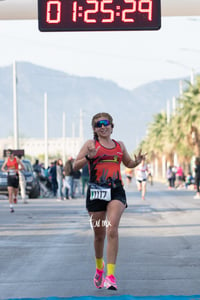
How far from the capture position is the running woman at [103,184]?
30.3 ft

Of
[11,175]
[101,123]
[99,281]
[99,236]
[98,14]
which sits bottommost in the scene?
[99,281]

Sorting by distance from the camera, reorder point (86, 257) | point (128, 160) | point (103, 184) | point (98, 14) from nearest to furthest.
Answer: point (103, 184) < point (128, 160) < point (86, 257) < point (98, 14)

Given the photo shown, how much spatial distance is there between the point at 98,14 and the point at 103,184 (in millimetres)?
7357

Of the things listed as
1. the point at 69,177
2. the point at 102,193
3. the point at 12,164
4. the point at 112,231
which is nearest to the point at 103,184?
the point at 102,193

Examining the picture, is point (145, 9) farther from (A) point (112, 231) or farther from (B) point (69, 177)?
(B) point (69, 177)

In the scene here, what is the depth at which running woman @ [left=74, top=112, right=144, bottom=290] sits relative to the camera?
9.23 meters

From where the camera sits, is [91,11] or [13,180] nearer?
[91,11]

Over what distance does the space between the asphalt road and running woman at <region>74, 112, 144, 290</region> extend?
580 millimetres

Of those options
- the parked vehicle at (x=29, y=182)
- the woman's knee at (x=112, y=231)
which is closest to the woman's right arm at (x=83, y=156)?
the woman's knee at (x=112, y=231)

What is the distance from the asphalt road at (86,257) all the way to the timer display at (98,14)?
149 inches

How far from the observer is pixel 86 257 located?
488 inches

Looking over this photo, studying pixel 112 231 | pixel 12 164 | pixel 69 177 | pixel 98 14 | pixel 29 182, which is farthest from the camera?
pixel 29 182

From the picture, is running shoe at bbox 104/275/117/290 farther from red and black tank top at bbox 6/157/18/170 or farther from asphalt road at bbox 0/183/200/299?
red and black tank top at bbox 6/157/18/170

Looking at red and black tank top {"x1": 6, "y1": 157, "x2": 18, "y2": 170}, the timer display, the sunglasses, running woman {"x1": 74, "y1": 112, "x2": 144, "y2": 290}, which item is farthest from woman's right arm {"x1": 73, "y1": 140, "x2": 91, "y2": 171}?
red and black tank top {"x1": 6, "y1": 157, "x2": 18, "y2": 170}
